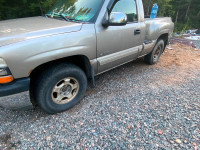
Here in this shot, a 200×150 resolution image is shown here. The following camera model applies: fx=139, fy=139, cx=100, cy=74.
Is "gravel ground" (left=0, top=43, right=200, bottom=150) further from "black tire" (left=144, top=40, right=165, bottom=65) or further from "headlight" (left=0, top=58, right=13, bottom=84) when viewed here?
"black tire" (left=144, top=40, right=165, bottom=65)

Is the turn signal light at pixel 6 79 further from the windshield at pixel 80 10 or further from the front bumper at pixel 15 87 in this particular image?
the windshield at pixel 80 10

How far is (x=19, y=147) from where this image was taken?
1.72m

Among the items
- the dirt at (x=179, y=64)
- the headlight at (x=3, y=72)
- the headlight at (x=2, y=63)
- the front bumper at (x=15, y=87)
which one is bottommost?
the dirt at (x=179, y=64)

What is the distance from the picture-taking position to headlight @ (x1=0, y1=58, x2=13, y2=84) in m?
1.48

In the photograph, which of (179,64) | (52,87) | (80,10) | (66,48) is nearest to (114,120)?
(52,87)

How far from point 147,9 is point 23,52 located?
12.4m

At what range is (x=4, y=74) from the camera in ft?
5.02

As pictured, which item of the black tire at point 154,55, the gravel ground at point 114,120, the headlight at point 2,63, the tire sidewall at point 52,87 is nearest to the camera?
the headlight at point 2,63

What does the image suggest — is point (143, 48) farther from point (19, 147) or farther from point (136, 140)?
point (19, 147)

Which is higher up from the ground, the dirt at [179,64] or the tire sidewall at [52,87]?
the tire sidewall at [52,87]

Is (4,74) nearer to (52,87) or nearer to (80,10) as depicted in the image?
(52,87)

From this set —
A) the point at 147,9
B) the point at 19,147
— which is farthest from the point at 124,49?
the point at 147,9

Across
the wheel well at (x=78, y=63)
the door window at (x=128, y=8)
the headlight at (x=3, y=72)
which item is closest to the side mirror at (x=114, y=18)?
the door window at (x=128, y=8)

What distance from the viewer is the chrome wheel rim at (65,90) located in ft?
6.88
